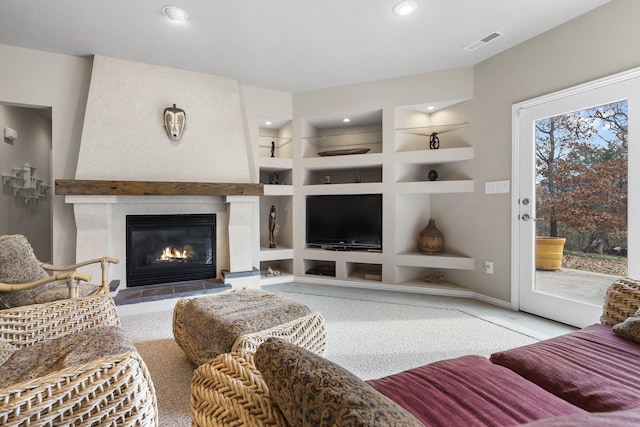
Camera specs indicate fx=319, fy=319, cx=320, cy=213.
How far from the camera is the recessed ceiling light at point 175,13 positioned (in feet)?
8.32

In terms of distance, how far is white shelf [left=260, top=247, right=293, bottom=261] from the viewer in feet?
14.0

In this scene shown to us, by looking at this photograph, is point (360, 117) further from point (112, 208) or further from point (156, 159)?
point (112, 208)

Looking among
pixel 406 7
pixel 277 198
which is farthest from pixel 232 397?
pixel 277 198

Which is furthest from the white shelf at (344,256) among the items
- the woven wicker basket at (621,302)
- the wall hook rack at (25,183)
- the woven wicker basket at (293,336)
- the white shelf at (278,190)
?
the wall hook rack at (25,183)

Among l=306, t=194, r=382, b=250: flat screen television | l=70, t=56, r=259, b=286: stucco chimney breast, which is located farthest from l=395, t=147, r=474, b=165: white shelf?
l=70, t=56, r=259, b=286: stucco chimney breast

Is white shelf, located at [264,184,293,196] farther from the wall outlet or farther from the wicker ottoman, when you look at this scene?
the wall outlet

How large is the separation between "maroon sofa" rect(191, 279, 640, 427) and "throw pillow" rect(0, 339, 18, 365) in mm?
953

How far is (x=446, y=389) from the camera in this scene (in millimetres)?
958

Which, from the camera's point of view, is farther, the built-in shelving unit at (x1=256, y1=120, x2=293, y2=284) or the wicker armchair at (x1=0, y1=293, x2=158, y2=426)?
the built-in shelving unit at (x1=256, y1=120, x2=293, y2=284)

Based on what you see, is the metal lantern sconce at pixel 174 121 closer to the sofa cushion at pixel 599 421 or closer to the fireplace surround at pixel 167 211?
the fireplace surround at pixel 167 211

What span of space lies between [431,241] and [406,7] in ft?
8.37

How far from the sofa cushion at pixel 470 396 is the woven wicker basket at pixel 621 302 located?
0.85m

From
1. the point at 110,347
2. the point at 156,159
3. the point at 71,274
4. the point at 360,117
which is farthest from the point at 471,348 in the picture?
the point at 156,159

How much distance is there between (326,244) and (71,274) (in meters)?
2.84
